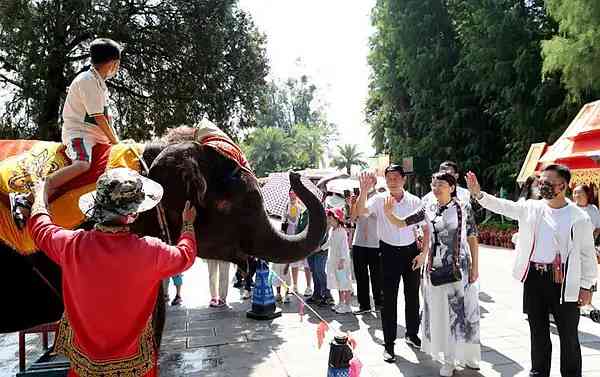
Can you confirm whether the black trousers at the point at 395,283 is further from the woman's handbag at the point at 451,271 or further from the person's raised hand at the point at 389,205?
the woman's handbag at the point at 451,271

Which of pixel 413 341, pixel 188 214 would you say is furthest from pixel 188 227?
pixel 413 341

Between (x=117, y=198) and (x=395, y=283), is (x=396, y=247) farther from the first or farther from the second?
(x=117, y=198)

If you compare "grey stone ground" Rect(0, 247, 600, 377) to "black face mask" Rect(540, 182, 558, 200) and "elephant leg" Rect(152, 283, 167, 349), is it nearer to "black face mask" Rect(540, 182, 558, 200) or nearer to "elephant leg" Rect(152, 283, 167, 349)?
"black face mask" Rect(540, 182, 558, 200)

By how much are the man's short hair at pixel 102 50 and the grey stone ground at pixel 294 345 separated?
2921 millimetres

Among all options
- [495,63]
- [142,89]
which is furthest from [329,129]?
[142,89]

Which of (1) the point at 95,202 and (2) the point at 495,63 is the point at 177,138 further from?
(2) the point at 495,63

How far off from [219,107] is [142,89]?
1.73 metres

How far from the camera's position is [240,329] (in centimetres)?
598

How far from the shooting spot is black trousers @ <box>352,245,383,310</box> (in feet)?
21.2

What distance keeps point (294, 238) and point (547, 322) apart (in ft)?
7.33

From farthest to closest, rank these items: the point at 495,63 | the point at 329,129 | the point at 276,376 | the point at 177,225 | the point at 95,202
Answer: the point at 329,129, the point at 495,63, the point at 276,376, the point at 177,225, the point at 95,202

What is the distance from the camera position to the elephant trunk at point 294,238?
9.55 ft

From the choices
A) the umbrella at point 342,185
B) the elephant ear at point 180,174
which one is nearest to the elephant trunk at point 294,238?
the elephant ear at point 180,174

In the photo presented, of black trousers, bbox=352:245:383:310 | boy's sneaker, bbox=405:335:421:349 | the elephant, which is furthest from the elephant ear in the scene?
black trousers, bbox=352:245:383:310
